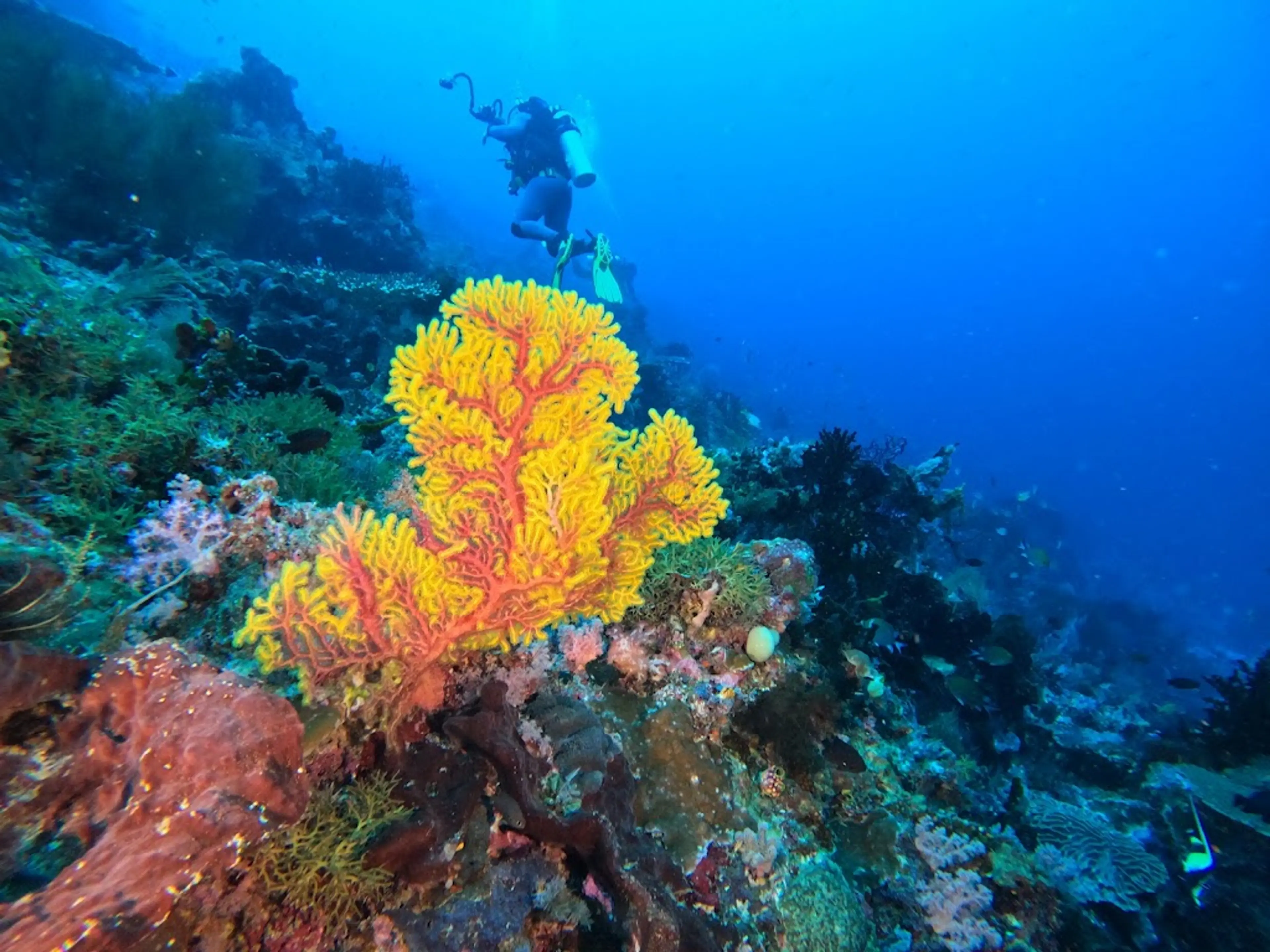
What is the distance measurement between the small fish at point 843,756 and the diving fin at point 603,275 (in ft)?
35.7

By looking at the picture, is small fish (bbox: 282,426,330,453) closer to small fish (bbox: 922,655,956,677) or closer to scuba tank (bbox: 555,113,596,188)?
small fish (bbox: 922,655,956,677)

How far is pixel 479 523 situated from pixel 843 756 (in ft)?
11.7

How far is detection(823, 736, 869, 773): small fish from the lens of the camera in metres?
4.43

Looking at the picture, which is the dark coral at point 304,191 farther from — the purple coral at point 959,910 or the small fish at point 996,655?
the purple coral at point 959,910

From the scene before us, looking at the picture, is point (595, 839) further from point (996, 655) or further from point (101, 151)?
point (101, 151)

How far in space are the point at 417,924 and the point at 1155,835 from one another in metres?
8.87

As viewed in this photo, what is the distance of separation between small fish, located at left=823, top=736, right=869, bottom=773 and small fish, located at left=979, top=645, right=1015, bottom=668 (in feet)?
16.3

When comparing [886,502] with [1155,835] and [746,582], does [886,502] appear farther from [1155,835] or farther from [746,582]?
[746,582]

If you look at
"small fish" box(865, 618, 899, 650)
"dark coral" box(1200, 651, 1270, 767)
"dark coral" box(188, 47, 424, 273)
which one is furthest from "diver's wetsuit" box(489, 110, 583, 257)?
"dark coral" box(1200, 651, 1270, 767)

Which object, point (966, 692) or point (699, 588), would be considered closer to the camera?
point (699, 588)

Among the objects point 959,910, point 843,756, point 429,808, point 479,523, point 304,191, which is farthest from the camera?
point 304,191

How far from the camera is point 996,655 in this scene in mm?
8141

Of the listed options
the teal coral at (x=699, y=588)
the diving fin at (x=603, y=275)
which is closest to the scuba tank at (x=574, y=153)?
the diving fin at (x=603, y=275)

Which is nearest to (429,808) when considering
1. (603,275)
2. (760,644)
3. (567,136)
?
(760,644)
